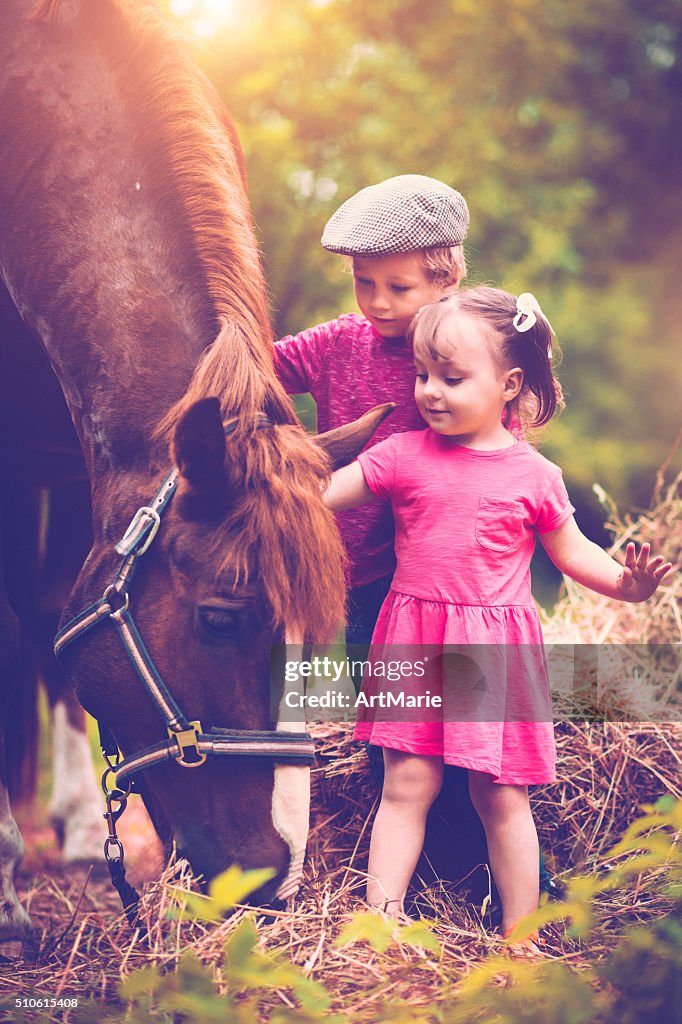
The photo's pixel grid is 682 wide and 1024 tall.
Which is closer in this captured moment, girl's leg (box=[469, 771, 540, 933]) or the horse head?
the horse head

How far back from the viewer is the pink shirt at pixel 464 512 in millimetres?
1892

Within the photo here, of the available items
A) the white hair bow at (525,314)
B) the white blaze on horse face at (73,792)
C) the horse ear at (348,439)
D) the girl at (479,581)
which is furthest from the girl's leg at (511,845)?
the white blaze on horse face at (73,792)

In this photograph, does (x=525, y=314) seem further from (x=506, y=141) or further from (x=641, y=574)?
(x=506, y=141)

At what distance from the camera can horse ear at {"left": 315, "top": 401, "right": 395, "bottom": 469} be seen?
1938mm

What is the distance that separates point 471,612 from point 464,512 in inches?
8.1

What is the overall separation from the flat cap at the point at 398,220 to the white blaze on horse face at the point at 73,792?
2.21m

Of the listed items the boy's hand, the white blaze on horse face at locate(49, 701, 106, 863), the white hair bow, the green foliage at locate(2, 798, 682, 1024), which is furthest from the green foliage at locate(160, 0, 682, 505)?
the green foliage at locate(2, 798, 682, 1024)

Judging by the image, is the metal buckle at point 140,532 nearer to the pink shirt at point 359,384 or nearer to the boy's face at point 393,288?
the pink shirt at point 359,384

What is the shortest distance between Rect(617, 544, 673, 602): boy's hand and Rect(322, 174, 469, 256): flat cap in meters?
0.80

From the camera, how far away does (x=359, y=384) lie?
7.25 ft

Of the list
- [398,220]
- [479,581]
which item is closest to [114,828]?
[479,581]

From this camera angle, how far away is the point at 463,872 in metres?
2.11

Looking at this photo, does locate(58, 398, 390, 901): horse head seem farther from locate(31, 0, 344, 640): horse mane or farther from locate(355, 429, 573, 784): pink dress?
locate(355, 429, 573, 784): pink dress

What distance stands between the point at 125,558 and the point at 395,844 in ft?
2.62
